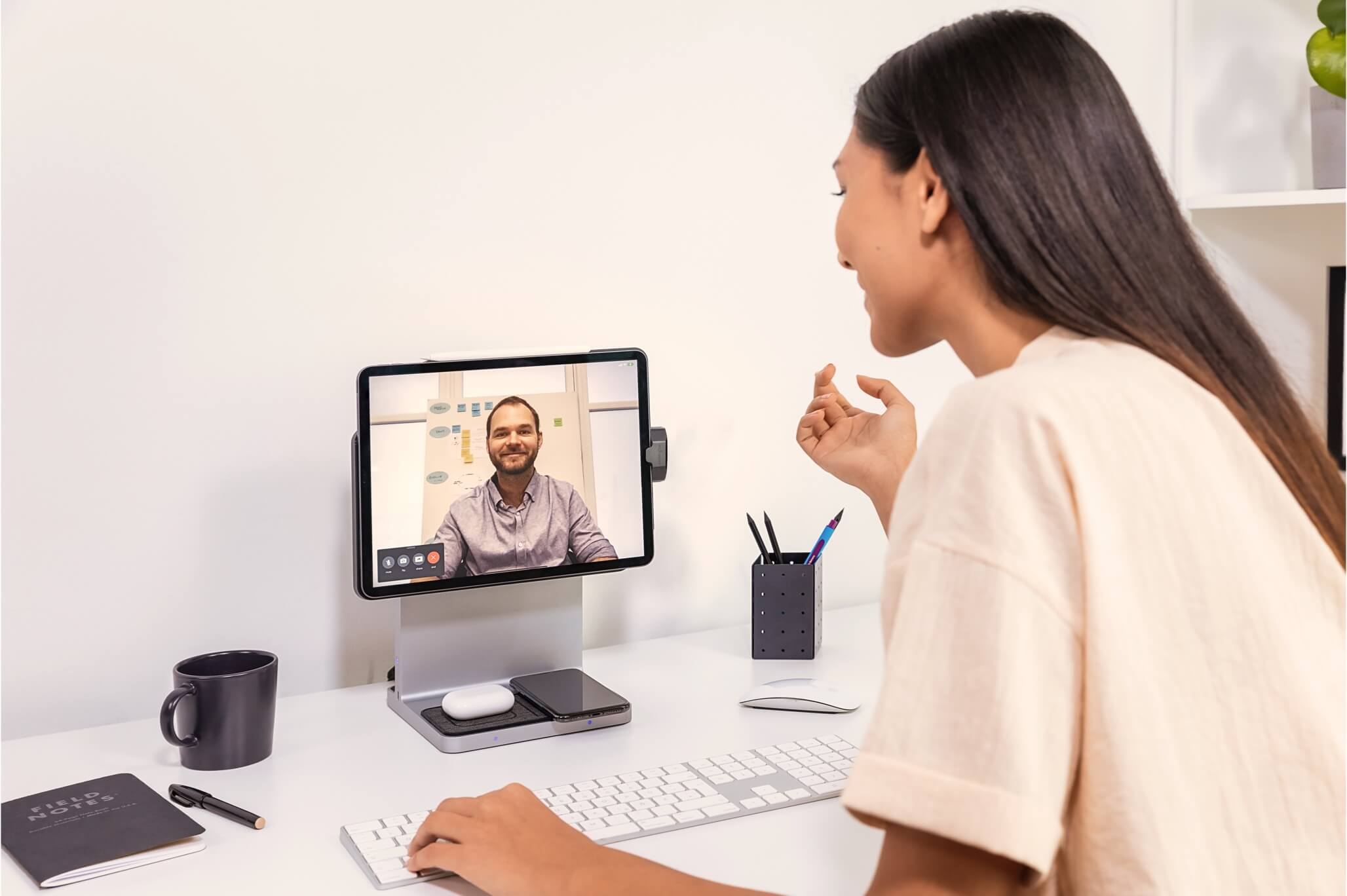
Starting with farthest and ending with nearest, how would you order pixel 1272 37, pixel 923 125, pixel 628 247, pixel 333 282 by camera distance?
pixel 1272 37 < pixel 628 247 < pixel 333 282 < pixel 923 125

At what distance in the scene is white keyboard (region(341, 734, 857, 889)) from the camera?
92 cm

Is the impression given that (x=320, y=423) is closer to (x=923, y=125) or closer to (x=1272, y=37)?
(x=923, y=125)

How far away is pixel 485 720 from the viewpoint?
46.2 inches

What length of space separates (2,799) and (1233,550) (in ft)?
3.29

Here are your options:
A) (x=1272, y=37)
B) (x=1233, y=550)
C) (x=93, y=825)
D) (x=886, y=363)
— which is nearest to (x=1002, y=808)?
(x=1233, y=550)

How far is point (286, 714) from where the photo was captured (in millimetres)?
1262

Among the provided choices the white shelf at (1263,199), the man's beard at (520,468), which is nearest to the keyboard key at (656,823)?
the man's beard at (520,468)

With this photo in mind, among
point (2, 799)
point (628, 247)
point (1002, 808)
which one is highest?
point (628, 247)

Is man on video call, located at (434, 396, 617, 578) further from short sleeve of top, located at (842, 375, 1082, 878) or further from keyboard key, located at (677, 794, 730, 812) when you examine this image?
short sleeve of top, located at (842, 375, 1082, 878)

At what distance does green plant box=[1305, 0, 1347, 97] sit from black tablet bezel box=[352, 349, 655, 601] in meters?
1.21

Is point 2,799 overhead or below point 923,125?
below

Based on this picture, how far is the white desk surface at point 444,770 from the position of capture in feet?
2.90

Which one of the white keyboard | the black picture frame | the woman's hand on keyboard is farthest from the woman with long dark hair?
the black picture frame

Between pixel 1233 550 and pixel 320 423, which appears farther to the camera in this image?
pixel 320 423
